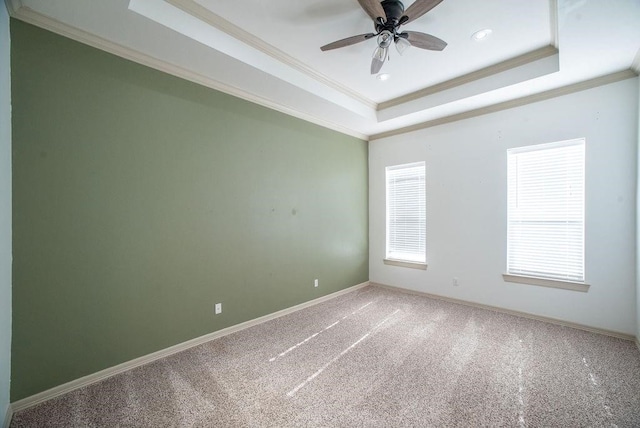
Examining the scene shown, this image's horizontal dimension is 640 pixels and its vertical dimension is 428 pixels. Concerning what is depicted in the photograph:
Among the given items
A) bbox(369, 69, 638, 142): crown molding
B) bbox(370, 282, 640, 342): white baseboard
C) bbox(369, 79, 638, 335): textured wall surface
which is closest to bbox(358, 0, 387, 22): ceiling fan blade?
bbox(369, 69, 638, 142): crown molding

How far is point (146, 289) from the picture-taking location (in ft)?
8.52

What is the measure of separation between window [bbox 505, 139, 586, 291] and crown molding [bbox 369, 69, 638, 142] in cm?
60

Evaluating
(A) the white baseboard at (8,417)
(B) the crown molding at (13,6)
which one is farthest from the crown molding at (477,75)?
(A) the white baseboard at (8,417)

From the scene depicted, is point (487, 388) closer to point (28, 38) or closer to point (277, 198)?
point (277, 198)

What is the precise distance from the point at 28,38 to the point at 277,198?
101 inches

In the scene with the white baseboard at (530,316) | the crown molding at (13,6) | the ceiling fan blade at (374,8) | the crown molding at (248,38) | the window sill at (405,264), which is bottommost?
the white baseboard at (530,316)

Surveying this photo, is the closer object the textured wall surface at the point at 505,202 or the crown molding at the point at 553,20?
the crown molding at the point at 553,20

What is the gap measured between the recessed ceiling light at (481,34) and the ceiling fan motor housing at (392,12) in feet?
3.03

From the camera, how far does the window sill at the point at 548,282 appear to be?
322 centimetres

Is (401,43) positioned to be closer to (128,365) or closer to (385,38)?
(385,38)

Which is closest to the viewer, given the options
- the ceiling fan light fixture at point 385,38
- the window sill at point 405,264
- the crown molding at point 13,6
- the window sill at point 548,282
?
the crown molding at point 13,6

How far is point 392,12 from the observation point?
2.19 m

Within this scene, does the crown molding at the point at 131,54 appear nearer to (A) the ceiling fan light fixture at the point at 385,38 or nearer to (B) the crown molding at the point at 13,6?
(B) the crown molding at the point at 13,6

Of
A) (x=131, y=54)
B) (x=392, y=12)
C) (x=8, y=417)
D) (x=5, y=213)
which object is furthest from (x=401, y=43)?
(x=8, y=417)
